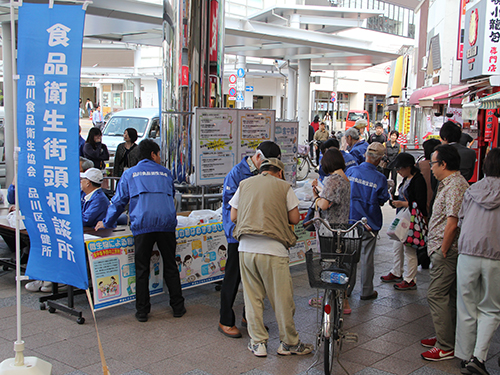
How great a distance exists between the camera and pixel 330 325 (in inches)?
157

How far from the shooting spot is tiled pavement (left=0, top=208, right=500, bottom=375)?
13.8 feet

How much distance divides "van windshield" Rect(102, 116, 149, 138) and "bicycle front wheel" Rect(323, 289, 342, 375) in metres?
11.8

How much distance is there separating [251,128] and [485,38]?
25.0 ft

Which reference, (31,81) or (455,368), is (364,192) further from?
(31,81)

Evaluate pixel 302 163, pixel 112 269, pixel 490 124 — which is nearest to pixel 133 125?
pixel 302 163

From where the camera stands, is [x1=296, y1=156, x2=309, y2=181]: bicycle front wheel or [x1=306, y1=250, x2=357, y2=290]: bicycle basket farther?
[x1=296, y1=156, x2=309, y2=181]: bicycle front wheel

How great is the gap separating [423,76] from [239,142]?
2520cm

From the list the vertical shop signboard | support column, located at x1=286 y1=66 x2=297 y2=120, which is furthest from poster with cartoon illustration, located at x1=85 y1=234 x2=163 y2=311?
the vertical shop signboard

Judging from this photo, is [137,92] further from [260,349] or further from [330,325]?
[330,325]

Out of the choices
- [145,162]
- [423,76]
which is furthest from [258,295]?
[423,76]

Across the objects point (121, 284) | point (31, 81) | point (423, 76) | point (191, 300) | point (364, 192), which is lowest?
point (191, 300)

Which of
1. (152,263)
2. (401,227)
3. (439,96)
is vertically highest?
(439,96)

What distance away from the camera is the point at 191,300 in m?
5.91

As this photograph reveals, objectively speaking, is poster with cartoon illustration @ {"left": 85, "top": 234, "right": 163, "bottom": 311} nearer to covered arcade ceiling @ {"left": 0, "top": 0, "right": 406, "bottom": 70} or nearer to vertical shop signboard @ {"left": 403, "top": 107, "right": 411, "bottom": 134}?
covered arcade ceiling @ {"left": 0, "top": 0, "right": 406, "bottom": 70}
